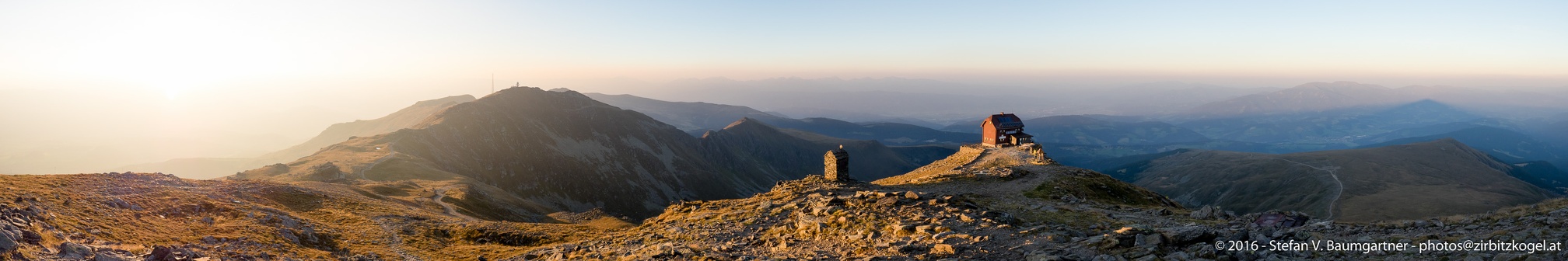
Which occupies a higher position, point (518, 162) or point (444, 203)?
point (444, 203)

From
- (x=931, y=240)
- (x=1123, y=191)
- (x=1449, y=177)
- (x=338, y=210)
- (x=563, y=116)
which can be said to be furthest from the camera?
(x=563, y=116)

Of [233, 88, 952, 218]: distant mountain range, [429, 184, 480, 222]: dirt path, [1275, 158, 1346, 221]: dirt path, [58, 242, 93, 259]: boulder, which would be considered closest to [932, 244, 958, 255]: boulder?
[58, 242, 93, 259]: boulder

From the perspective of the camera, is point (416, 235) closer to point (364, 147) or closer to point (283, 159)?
point (364, 147)

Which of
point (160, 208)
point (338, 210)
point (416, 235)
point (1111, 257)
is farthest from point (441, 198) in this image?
point (1111, 257)

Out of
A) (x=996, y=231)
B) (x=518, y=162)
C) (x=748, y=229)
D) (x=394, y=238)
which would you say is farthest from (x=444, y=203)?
(x=518, y=162)

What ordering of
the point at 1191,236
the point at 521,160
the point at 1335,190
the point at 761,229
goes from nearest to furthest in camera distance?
the point at 1191,236, the point at 761,229, the point at 1335,190, the point at 521,160

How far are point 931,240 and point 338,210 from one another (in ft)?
112

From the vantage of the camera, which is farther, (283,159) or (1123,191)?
(283,159)

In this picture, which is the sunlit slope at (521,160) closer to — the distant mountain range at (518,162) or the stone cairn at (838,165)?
the distant mountain range at (518,162)

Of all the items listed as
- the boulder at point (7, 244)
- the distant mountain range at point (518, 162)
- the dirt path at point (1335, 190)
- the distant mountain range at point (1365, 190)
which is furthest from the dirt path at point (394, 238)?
the distant mountain range at point (1365, 190)

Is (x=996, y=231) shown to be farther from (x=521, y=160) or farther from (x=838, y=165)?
(x=521, y=160)

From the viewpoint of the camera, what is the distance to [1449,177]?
592 ft

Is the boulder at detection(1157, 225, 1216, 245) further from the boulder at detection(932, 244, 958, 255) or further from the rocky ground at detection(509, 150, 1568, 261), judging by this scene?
the boulder at detection(932, 244, 958, 255)

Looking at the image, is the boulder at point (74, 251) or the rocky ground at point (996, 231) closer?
the rocky ground at point (996, 231)
